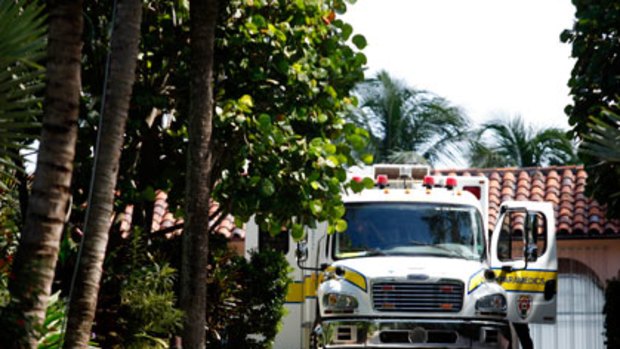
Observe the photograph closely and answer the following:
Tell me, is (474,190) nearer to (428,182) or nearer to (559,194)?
(428,182)

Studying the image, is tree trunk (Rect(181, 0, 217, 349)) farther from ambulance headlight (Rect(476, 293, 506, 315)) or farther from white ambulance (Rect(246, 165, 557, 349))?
ambulance headlight (Rect(476, 293, 506, 315))

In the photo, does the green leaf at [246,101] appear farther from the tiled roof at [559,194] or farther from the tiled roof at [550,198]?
the tiled roof at [559,194]

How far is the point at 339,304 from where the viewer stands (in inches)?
661

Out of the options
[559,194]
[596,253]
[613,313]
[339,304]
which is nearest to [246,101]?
[339,304]

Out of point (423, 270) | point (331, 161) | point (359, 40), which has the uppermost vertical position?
point (359, 40)

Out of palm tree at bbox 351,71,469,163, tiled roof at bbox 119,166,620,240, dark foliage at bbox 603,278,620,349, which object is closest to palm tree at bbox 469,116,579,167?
palm tree at bbox 351,71,469,163

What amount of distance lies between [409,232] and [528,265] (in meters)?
1.74

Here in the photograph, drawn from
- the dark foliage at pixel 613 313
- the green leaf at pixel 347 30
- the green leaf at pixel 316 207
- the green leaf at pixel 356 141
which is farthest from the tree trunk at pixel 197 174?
the dark foliage at pixel 613 313

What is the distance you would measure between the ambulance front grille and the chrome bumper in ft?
0.60

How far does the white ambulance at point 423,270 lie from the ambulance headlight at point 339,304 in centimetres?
1

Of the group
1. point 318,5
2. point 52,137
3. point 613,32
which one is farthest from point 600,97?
point 52,137

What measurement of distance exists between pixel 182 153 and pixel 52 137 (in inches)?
301

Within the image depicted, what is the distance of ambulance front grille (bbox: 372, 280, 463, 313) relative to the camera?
663 inches

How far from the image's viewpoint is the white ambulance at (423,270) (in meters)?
16.8
